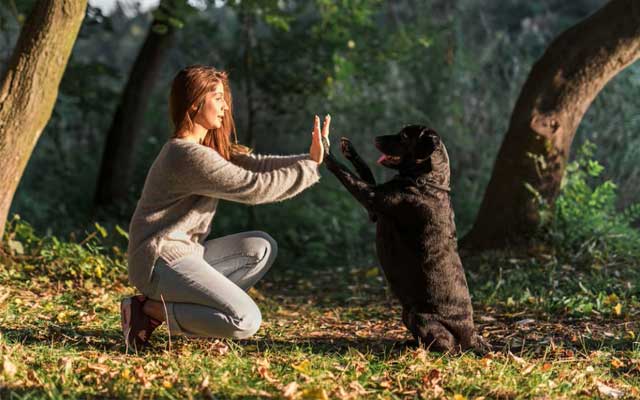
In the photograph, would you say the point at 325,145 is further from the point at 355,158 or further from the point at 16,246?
the point at 16,246

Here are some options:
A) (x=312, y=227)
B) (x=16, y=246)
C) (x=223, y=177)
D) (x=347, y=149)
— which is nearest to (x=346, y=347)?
(x=347, y=149)

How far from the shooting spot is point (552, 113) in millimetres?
6441

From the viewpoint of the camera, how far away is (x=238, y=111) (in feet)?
36.2

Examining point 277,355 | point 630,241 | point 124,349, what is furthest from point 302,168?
point 630,241

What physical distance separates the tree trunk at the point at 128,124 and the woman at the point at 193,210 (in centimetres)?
593

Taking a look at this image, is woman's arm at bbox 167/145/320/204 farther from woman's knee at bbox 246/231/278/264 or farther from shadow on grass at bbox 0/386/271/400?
shadow on grass at bbox 0/386/271/400

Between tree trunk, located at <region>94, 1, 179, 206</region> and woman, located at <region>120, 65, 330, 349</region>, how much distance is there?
5931mm

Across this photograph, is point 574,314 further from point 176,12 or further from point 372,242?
point 176,12

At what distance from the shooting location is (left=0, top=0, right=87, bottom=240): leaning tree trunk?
17.8 feet

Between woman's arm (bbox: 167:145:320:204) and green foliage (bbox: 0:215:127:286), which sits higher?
woman's arm (bbox: 167:145:320:204)

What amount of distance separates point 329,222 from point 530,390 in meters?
5.50

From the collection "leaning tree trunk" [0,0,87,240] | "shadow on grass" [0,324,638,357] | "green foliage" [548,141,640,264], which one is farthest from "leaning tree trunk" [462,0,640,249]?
"leaning tree trunk" [0,0,87,240]

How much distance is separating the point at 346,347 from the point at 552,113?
3107mm

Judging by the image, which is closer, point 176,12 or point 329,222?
point 176,12
